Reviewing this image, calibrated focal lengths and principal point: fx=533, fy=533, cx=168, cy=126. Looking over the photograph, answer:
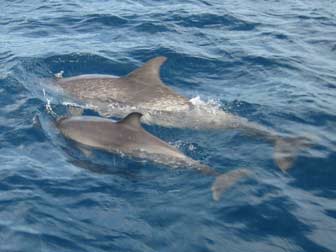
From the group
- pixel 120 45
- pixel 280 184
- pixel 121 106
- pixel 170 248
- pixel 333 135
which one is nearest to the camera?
pixel 170 248

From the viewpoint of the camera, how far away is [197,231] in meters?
7.72

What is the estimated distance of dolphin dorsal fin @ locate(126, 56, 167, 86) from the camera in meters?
12.0

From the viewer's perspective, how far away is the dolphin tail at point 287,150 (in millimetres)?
9570

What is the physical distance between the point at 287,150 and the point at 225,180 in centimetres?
175

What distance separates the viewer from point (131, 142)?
9695 mm

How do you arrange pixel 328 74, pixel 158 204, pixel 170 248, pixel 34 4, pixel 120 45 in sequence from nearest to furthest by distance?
pixel 170 248 < pixel 158 204 < pixel 328 74 < pixel 120 45 < pixel 34 4

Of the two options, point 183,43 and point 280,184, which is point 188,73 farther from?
point 280,184

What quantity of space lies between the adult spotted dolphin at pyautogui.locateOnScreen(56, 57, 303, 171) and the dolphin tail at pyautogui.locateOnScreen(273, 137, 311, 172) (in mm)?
438

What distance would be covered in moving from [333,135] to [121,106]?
4.64m

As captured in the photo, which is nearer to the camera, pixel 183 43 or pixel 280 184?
pixel 280 184

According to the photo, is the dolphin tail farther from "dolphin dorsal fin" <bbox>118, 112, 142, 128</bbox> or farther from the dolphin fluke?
"dolphin dorsal fin" <bbox>118, 112, 142, 128</bbox>

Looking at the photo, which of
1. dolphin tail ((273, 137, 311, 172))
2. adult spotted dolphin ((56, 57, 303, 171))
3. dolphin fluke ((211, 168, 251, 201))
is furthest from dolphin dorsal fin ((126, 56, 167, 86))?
dolphin fluke ((211, 168, 251, 201))

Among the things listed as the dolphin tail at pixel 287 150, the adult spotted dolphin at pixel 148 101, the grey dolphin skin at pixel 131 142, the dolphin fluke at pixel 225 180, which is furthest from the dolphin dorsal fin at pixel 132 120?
the dolphin tail at pixel 287 150

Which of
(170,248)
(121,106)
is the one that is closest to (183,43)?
(121,106)
